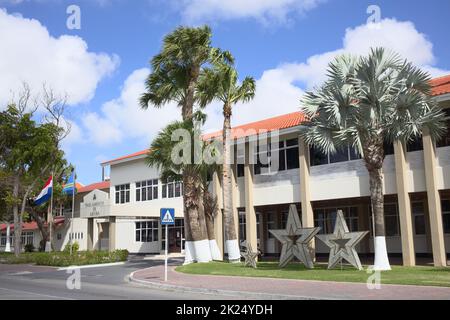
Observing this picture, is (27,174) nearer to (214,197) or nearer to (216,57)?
(214,197)

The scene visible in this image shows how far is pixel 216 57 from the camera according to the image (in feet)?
88.5

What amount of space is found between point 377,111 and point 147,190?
25.0 meters

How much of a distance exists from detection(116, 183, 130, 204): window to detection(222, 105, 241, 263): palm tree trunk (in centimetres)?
1849

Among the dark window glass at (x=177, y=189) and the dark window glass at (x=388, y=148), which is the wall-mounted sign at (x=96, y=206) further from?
the dark window glass at (x=388, y=148)

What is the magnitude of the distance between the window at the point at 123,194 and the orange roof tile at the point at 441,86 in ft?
87.0

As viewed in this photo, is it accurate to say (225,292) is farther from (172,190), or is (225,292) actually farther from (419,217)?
(172,190)

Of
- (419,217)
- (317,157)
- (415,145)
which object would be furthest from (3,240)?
(415,145)

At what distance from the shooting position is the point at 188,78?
27359 mm

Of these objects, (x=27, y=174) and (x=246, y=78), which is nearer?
(x=246, y=78)

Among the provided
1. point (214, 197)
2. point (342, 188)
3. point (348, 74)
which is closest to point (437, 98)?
point (348, 74)

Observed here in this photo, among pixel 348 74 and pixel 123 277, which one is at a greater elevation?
pixel 348 74

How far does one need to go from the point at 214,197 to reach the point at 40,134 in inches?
657

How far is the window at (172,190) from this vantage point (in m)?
37.8

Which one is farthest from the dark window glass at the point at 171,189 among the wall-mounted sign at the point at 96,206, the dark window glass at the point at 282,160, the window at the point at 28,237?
the window at the point at 28,237
